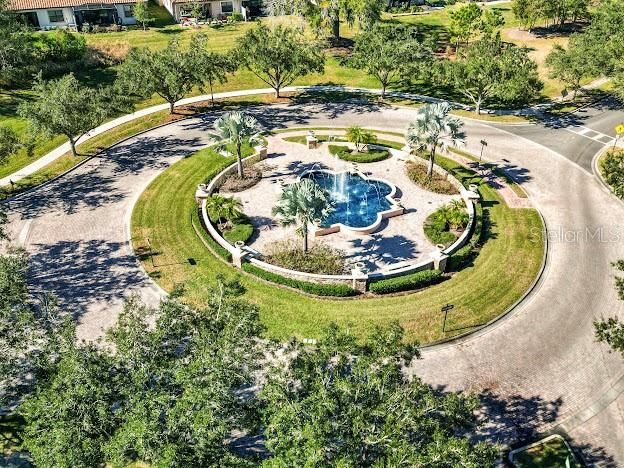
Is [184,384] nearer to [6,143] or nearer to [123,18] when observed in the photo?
[6,143]

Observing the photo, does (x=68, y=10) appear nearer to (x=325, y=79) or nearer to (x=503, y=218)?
(x=325, y=79)

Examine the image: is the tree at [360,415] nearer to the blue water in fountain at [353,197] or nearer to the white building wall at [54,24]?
the blue water in fountain at [353,197]

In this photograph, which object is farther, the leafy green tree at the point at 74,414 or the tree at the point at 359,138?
the tree at the point at 359,138

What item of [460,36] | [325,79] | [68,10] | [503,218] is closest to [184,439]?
[503,218]

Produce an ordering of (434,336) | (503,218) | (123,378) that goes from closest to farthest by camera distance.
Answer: (123,378)
(434,336)
(503,218)

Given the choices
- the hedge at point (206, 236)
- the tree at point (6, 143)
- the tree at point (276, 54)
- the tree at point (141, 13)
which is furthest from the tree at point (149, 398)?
the tree at point (141, 13)

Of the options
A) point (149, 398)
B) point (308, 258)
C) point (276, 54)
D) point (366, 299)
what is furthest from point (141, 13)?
point (149, 398)
